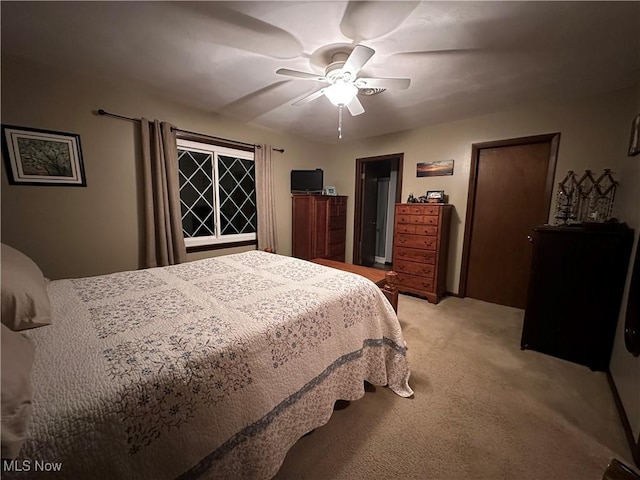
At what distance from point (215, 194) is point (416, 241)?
2.75 meters

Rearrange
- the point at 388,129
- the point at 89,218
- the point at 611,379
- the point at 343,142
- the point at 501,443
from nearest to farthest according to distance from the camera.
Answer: the point at 501,443
the point at 611,379
the point at 89,218
the point at 388,129
the point at 343,142

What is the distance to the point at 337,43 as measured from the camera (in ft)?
5.38

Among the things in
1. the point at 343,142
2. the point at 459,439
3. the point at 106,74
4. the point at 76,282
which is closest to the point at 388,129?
the point at 343,142

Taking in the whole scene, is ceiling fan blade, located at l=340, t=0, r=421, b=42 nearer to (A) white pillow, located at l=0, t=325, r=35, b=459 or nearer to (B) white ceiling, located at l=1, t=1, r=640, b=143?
(B) white ceiling, located at l=1, t=1, r=640, b=143

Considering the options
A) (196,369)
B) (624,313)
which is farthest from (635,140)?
(196,369)

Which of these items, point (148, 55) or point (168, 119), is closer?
point (148, 55)

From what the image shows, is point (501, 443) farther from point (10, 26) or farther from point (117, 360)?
point (10, 26)

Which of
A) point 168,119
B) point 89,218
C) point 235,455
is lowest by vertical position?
point 235,455

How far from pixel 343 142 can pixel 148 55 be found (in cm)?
304

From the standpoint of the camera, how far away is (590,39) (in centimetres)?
157

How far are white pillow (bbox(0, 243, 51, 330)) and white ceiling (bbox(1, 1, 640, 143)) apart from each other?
1.48 m

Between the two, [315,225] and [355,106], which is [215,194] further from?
[355,106]

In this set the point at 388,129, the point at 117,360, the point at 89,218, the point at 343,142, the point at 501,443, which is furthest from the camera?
the point at 343,142

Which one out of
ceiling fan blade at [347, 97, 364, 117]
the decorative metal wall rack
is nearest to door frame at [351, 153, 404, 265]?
ceiling fan blade at [347, 97, 364, 117]
